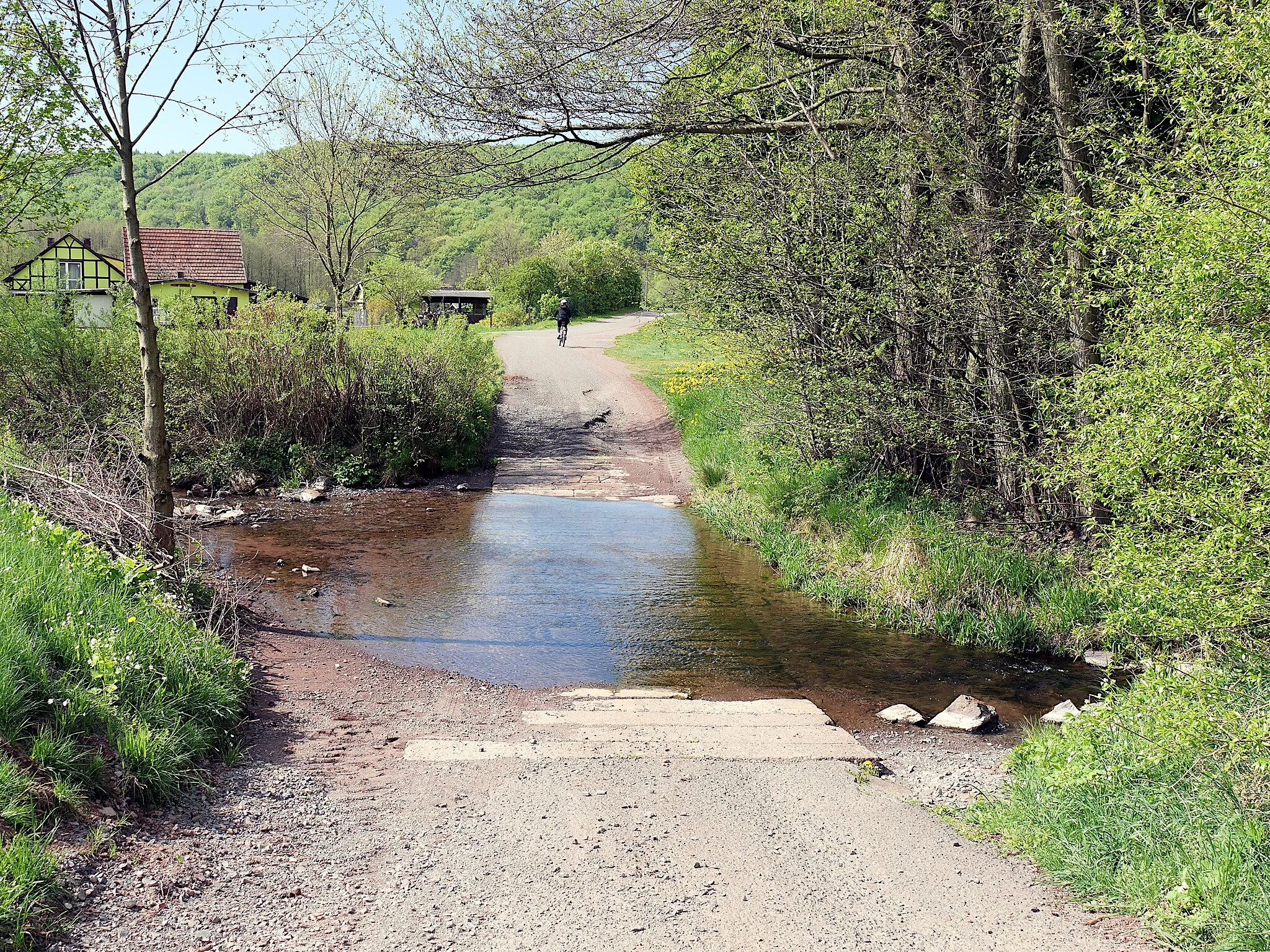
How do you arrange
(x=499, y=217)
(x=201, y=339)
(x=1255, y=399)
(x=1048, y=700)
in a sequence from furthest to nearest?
1. (x=499, y=217)
2. (x=201, y=339)
3. (x=1048, y=700)
4. (x=1255, y=399)

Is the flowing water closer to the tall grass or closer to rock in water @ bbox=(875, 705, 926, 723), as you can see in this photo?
rock in water @ bbox=(875, 705, 926, 723)

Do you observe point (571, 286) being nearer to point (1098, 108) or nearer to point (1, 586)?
point (1098, 108)

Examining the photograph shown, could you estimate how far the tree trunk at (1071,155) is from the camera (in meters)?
9.05

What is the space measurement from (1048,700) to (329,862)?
629 cm

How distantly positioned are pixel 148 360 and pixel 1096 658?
897cm

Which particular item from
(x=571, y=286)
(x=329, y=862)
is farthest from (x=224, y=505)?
(x=571, y=286)

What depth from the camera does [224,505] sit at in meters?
15.7

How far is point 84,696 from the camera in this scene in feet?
17.5

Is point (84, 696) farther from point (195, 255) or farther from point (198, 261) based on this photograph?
point (195, 255)

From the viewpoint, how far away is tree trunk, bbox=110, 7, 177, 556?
8031 millimetres

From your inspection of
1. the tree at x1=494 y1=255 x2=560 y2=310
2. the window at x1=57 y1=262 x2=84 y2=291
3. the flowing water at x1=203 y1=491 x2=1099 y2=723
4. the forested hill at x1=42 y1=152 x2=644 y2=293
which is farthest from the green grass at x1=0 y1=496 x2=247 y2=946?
the tree at x1=494 y1=255 x2=560 y2=310

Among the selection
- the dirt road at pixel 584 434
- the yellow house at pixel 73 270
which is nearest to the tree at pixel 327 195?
the dirt road at pixel 584 434

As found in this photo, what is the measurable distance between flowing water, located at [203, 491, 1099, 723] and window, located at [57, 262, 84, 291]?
130 feet

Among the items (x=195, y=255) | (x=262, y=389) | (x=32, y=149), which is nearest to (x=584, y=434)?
(x=262, y=389)
